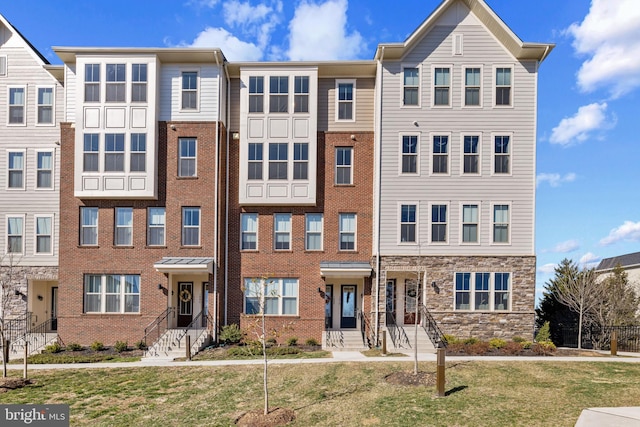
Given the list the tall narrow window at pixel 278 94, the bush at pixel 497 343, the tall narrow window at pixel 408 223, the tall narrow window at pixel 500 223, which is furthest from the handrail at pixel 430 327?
the tall narrow window at pixel 278 94

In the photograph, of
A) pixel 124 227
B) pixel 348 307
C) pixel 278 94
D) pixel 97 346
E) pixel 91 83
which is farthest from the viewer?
pixel 348 307

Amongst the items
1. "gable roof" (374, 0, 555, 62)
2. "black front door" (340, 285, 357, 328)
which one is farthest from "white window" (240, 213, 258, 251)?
"gable roof" (374, 0, 555, 62)

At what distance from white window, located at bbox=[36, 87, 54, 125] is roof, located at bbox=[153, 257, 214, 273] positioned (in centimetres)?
950

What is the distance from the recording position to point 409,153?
2103 centimetres

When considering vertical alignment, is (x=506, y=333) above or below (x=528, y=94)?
below

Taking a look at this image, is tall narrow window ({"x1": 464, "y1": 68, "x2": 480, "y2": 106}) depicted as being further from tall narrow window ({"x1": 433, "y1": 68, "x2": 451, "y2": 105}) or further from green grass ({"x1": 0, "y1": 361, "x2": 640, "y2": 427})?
green grass ({"x1": 0, "y1": 361, "x2": 640, "y2": 427})

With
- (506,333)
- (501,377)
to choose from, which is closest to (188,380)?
(501,377)

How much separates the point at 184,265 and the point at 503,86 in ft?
53.4

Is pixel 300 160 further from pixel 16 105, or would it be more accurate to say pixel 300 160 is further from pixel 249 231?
pixel 16 105

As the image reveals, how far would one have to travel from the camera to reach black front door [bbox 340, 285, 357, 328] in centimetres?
2225

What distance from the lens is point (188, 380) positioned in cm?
1469

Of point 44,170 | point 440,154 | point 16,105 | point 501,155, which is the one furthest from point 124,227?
point 501,155

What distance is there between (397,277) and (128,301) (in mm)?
12398

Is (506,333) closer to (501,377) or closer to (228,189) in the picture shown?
(501,377)
